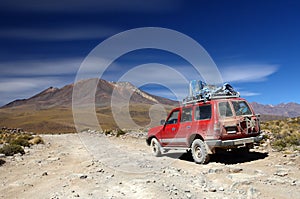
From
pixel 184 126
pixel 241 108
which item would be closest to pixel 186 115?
pixel 184 126

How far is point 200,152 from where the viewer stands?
9812 millimetres

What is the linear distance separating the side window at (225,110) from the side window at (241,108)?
0.24m

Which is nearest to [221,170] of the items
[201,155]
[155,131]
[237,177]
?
[237,177]

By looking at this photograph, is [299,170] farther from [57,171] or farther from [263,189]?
[57,171]

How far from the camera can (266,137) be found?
50.3 feet

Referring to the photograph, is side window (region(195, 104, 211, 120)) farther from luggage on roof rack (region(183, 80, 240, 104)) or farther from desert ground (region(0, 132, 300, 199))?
desert ground (region(0, 132, 300, 199))

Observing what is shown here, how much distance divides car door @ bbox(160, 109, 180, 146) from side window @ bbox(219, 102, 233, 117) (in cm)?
230

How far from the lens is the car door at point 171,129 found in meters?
11.5

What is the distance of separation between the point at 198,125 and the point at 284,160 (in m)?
3.17

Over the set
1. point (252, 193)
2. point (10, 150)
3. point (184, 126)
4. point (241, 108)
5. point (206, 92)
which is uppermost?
point (206, 92)

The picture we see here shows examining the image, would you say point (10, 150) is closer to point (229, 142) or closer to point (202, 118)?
point (202, 118)

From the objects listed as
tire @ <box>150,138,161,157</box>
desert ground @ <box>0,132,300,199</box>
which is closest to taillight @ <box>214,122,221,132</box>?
desert ground @ <box>0,132,300,199</box>

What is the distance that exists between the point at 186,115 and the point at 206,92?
1.18 m

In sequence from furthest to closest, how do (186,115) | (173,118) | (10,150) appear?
(10,150) < (173,118) < (186,115)
